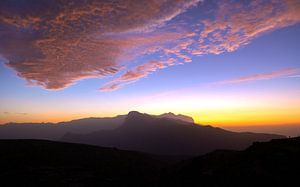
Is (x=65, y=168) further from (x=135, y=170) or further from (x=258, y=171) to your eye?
(x=258, y=171)

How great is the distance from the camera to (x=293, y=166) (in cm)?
1920

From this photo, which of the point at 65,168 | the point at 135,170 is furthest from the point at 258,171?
the point at 65,168

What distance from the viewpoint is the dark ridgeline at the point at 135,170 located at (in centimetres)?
1953

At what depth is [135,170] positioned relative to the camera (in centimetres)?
3875

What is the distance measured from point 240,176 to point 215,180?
2.25 meters

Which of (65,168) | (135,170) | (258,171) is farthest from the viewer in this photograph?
(135,170)

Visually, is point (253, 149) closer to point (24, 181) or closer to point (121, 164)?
point (121, 164)

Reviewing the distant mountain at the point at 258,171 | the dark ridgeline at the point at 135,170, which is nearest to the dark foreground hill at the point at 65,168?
the dark ridgeline at the point at 135,170

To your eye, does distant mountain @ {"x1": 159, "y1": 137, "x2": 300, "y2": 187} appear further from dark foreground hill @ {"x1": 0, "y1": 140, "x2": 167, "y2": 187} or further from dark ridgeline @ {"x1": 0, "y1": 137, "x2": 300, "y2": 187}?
dark foreground hill @ {"x1": 0, "y1": 140, "x2": 167, "y2": 187}

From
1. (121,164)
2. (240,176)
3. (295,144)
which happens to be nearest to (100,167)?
(121,164)

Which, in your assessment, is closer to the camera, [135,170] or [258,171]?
[258,171]

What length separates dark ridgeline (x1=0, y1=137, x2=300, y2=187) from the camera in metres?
19.5

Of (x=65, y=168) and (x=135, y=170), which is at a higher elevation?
(x=65, y=168)

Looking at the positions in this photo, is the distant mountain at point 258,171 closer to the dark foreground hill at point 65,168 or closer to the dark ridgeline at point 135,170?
the dark ridgeline at point 135,170
